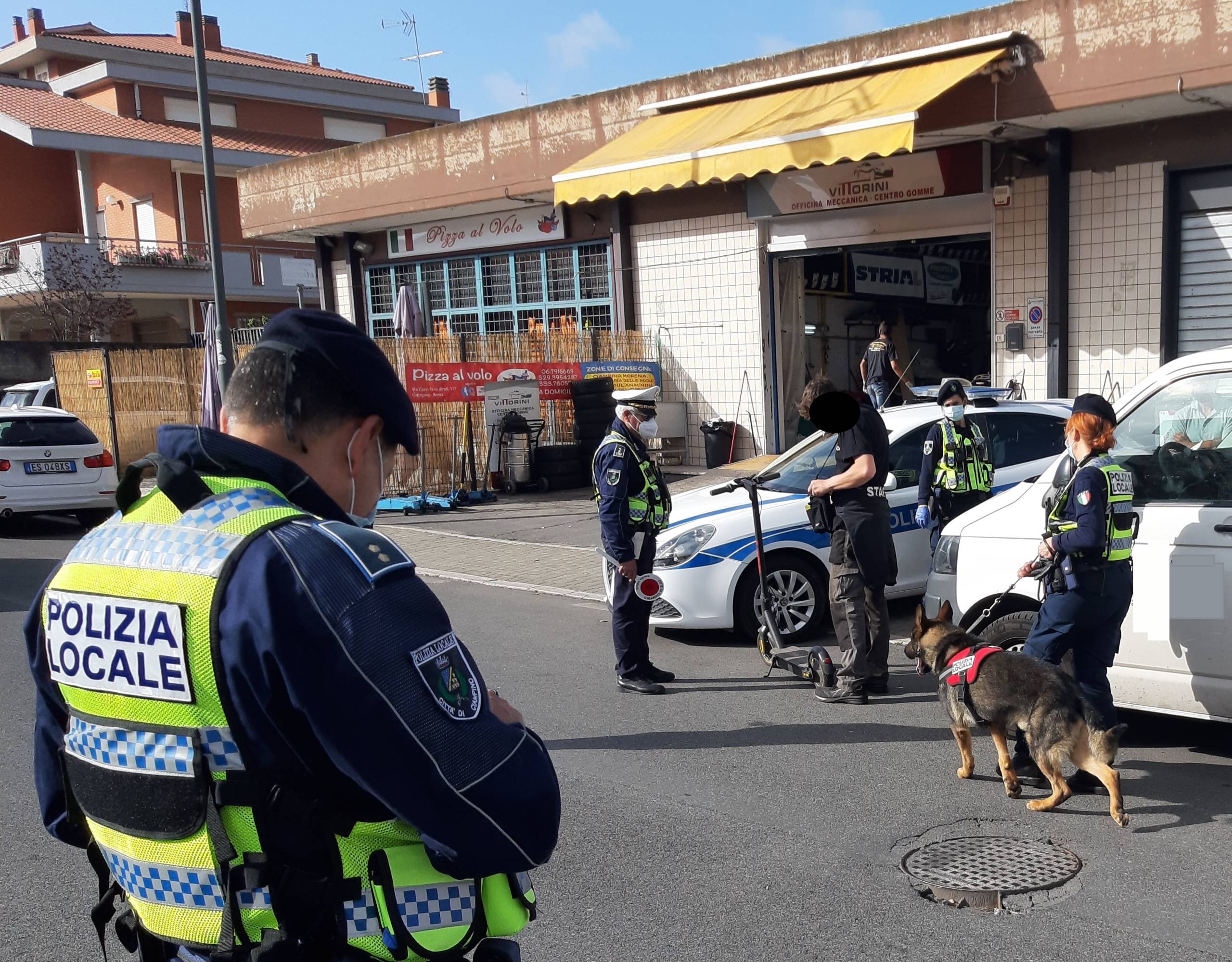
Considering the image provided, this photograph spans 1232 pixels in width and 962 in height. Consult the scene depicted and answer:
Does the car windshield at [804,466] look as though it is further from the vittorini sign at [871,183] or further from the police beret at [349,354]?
the police beret at [349,354]

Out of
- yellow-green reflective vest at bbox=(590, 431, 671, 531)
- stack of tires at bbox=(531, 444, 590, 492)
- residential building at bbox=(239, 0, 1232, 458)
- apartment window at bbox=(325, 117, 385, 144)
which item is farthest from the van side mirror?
apartment window at bbox=(325, 117, 385, 144)

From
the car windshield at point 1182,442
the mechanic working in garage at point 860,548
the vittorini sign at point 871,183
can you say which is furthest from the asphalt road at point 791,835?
the vittorini sign at point 871,183

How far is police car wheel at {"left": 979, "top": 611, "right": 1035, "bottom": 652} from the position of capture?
18.1 ft

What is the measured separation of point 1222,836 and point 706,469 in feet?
40.5

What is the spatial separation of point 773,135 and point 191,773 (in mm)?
11781

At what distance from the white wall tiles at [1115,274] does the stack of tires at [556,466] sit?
22.1 ft

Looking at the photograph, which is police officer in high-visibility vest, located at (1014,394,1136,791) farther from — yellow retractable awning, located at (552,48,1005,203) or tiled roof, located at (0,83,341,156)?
tiled roof, located at (0,83,341,156)

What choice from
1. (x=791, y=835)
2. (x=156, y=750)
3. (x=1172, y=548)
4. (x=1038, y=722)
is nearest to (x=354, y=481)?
(x=156, y=750)

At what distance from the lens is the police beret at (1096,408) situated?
194 inches

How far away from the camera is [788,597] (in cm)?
786

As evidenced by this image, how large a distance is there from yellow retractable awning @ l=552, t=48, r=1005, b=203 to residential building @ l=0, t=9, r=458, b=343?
19658 mm

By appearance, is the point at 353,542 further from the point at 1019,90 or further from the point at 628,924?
the point at 1019,90

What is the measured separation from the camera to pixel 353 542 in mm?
1576

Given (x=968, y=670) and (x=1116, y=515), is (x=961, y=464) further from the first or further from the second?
(x=968, y=670)
